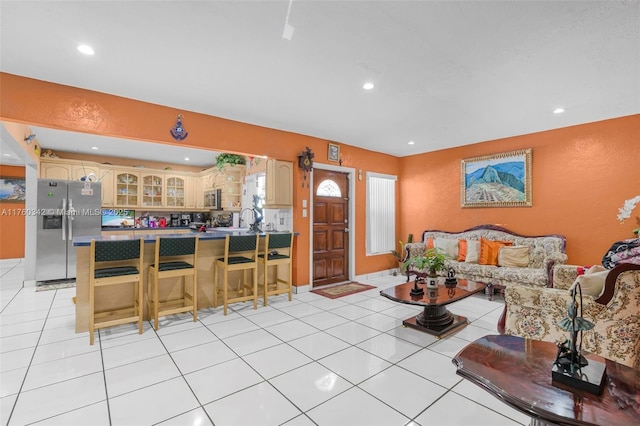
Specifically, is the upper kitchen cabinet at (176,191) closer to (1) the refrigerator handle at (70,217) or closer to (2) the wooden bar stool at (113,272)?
(1) the refrigerator handle at (70,217)

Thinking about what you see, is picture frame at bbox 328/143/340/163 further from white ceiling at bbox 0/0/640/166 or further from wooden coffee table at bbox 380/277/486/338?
wooden coffee table at bbox 380/277/486/338

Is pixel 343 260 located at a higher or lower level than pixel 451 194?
lower

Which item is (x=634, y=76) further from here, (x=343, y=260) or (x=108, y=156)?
(x=108, y=156)

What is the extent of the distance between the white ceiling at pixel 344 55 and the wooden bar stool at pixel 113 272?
5.19 feet

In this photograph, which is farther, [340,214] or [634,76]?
Answer: [340,214]

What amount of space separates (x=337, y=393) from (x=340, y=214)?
383 cm

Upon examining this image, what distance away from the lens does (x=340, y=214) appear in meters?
5.72

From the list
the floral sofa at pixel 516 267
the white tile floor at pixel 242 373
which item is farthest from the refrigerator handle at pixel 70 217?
the floral sofa at pixel 516 267

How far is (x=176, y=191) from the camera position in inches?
302

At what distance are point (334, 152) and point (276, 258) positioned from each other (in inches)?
89.3

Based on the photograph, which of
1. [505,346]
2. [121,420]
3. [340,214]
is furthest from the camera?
[340,214]

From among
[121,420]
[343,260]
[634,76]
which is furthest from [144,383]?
[634,76]

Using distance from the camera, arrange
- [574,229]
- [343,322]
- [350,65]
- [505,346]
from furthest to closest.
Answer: [574,229], [343,322], [350,65], [505,346]

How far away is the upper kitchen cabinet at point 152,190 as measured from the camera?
284 inches
